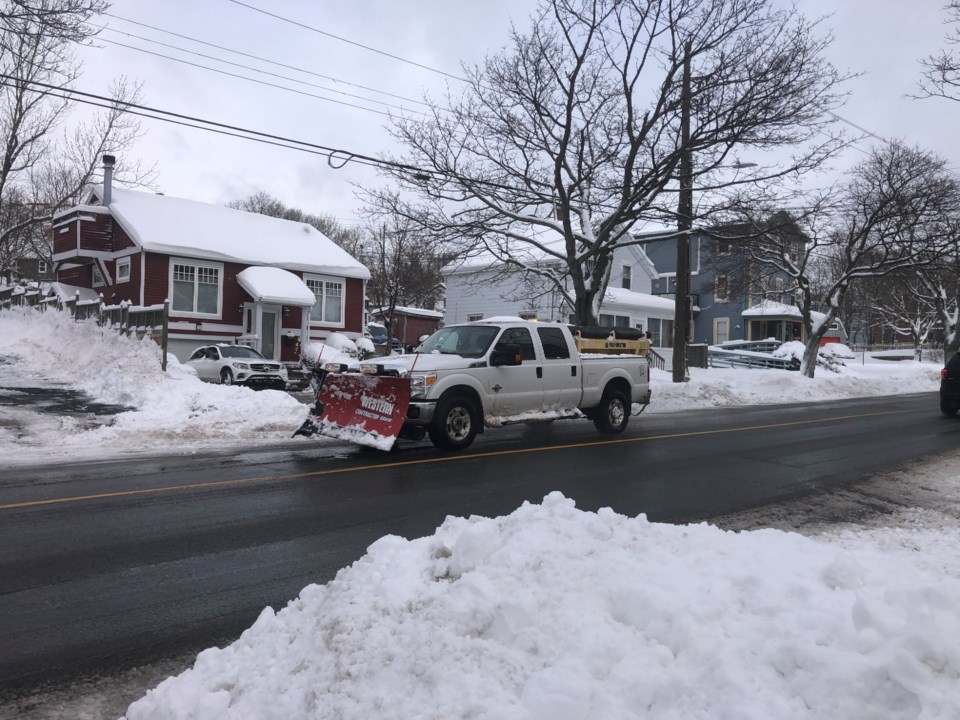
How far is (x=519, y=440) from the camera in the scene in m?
12.5

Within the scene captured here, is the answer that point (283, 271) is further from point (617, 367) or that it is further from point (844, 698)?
point (844, 698)

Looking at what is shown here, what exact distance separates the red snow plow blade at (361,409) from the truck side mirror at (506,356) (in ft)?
6.09

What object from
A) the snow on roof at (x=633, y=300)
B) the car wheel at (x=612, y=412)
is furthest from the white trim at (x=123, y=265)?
the snow on roof at (x=633, y=300)

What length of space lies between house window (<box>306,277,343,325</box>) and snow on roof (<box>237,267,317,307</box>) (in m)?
1.99

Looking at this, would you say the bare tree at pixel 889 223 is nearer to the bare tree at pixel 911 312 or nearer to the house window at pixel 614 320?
the house window at pixel 614 320

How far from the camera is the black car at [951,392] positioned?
741 inches

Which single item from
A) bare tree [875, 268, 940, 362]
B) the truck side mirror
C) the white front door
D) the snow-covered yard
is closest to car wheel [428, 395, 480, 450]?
the truck side mirror

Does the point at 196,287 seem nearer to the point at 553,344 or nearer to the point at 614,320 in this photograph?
the point at 553,344

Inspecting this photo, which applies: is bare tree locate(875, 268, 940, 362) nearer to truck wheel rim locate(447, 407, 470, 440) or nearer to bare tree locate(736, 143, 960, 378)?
bare tree locate(736, 143, 960, 378)

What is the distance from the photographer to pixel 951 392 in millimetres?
18891

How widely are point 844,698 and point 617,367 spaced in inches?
432

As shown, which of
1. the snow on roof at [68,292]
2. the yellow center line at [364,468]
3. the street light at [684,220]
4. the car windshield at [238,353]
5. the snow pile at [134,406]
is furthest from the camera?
the snow on roof at [68,292]

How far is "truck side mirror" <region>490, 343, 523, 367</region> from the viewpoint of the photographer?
37.4ft

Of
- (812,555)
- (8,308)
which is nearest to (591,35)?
(812,555)
